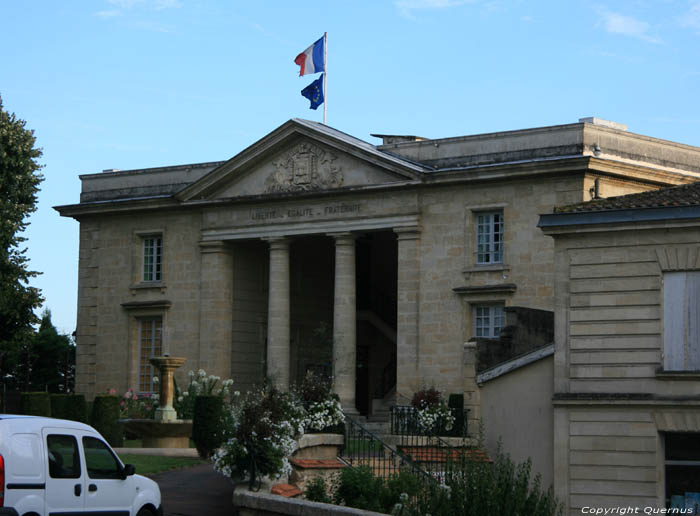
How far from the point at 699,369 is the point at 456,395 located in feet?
36.6

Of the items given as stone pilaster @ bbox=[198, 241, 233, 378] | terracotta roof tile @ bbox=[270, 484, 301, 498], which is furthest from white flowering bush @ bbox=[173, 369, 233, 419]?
terracotta roof tile @ bbox=[270, 484, 301, 498]

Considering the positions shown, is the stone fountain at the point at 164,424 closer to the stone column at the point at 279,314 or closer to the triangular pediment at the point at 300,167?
the stone column at the point at 279,314

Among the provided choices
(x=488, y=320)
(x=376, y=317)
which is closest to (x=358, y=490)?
(x=488, y=320)

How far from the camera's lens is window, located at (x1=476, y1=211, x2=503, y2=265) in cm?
3669

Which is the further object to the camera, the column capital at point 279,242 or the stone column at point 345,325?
the column capital at point 279,242

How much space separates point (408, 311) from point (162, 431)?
354 inches

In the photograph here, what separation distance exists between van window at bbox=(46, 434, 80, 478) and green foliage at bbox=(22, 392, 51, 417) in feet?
66.4

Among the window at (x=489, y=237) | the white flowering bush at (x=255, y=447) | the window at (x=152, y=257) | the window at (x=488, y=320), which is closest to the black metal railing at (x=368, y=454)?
the white flowering bush at (x=255, y=447)

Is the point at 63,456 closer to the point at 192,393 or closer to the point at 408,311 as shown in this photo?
the point at 192,393

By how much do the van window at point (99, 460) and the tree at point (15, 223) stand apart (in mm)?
28293

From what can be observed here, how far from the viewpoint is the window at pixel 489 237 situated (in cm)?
3669

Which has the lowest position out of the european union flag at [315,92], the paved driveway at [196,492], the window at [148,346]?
the paved driveway at [196,492]

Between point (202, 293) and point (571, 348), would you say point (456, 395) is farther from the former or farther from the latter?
point (202, 293)

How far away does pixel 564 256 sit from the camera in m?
24.1
